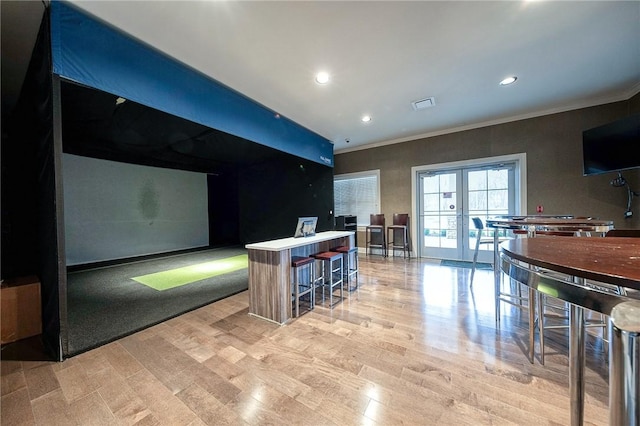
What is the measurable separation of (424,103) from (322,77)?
1.77 metres

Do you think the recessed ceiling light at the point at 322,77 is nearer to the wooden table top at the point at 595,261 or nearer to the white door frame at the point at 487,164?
the wooden table top at the point at 595,261

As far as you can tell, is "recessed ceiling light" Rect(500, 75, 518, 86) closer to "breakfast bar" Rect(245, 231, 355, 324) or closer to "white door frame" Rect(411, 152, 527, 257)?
"white door frame" Rect(411, 152, 527, 257)

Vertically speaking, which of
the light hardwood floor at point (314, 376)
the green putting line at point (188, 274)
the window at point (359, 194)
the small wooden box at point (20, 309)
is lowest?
the light hardwood floor at point (314, 376)

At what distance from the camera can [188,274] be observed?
4.28 meters

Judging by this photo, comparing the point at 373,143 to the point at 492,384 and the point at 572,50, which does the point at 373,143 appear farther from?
the point at 492,384

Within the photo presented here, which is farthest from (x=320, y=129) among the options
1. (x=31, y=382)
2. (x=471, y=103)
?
(x=31, y=382)

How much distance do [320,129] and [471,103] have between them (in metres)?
2.65

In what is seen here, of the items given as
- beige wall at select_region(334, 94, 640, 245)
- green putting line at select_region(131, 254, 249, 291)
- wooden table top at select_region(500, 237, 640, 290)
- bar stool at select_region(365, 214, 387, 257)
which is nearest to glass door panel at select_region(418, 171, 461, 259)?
beige wall at select_region(334, 94, 640, 245)

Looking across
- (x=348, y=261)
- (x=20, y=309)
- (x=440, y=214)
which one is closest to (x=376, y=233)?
(x=440, y=214)

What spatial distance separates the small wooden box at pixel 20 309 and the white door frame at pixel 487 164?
587cm

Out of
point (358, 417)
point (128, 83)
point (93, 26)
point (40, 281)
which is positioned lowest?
point (358, 417)

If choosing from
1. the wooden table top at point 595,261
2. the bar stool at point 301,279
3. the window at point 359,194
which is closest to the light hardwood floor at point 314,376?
the bar stool at point 301,279

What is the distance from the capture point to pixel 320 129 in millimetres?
4762

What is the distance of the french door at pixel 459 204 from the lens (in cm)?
454
